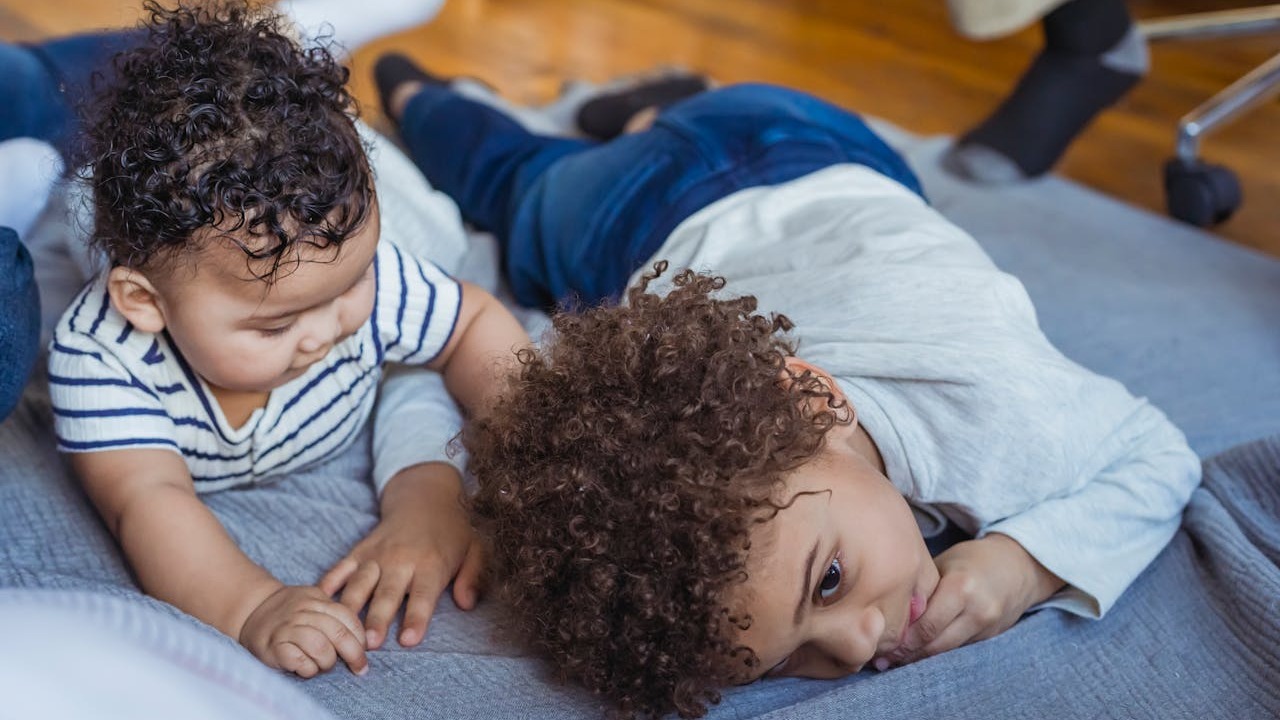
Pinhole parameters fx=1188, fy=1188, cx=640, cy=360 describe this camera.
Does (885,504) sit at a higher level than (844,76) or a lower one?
higher

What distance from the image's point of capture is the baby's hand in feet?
2.58

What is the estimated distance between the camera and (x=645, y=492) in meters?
0.73

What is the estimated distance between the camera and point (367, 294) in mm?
905

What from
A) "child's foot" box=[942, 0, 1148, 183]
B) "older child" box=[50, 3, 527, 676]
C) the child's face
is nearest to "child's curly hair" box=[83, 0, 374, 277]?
"older child" box=[50, 3, 527, 676]

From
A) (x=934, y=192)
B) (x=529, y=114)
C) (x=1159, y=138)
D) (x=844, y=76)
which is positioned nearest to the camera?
(x=934, y=192)

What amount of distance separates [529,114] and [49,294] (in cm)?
80

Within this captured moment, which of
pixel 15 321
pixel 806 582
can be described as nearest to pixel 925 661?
pixel 806 582

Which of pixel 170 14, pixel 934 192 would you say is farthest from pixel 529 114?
pixel 170 14

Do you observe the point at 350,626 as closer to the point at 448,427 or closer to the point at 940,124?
the point at 448,427

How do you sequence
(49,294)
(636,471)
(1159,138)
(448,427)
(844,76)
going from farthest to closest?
(844,76) → (1159,138) → (49,294) → (448,427) → (636,471)

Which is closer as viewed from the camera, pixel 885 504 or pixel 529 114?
pixel 885 504

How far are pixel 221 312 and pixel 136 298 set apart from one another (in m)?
0.08

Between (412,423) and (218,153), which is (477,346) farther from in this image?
(218,153)

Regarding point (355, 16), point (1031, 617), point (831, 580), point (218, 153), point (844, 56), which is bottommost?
point (844, 56)
